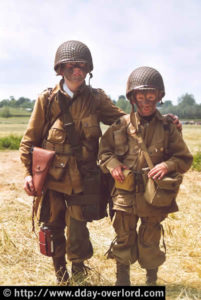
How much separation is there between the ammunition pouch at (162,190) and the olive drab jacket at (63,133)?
2.35ft

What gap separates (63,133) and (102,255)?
1918 mm

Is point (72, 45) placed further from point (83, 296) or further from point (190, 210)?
point (190, 210)

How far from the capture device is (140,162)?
3102 millimetres

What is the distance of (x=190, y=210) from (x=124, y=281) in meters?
3.41

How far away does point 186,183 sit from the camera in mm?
8648

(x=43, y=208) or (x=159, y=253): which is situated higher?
(x=43, y=208)

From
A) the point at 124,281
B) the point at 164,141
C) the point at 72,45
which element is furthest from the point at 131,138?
the point at 124,281

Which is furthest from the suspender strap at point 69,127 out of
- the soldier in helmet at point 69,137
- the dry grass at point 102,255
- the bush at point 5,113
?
the bush at point 5,113

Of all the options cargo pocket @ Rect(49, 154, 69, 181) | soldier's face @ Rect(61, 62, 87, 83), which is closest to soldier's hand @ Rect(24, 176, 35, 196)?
cargo pocket @ Rect(49, 154, 69, 181)

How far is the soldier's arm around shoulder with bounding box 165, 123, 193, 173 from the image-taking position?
3068 mm

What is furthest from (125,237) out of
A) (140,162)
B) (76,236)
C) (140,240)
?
(140,162)

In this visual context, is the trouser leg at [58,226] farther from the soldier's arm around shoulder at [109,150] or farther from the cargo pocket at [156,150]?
the cargo pocket at [156,150]

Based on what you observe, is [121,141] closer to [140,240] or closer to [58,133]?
[58,133]

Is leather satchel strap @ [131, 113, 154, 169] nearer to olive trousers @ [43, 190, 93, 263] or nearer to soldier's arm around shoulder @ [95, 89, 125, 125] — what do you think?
soldier's arm around shoulder @ [95, 89, 125, 125]
